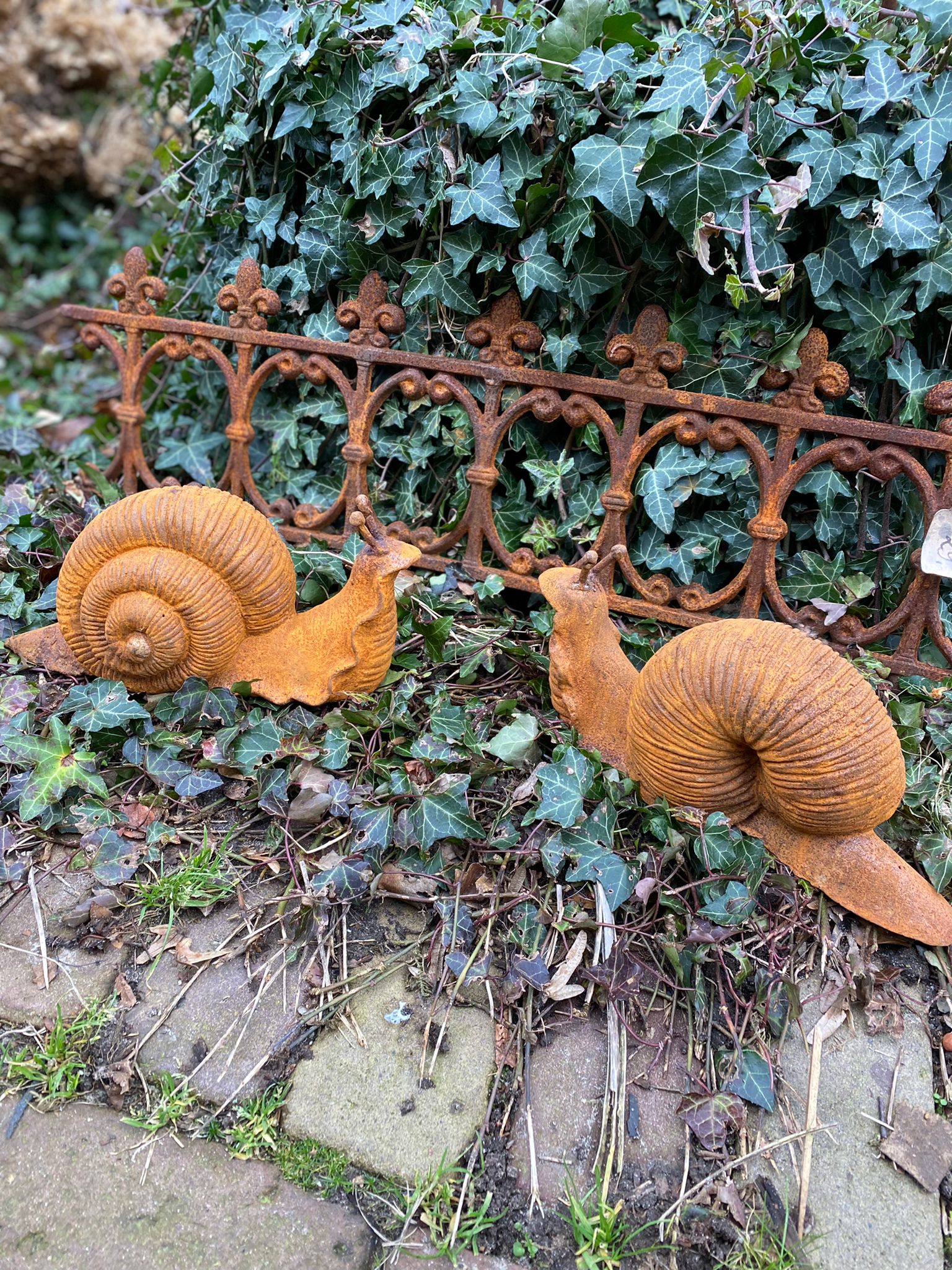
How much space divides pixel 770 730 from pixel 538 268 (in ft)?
4.64

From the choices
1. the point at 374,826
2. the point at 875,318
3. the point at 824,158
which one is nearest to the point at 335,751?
the point at 374,826

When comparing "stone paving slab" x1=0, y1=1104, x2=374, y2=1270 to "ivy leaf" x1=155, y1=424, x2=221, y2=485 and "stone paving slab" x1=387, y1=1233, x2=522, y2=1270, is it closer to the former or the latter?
"stone paving slab" x1=387, y1=1233, x2=522, y2=1270

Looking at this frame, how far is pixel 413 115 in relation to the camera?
2.43m

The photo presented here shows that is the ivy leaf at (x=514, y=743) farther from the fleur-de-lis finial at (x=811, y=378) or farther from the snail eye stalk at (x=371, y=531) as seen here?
the fleur-de-lis finial at (x=811, y=378)

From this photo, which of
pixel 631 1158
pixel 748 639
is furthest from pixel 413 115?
pixel 631 1158

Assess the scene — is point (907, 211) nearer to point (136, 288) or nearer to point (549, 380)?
point (549, 380)

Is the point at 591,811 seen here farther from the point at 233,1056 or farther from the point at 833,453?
the point at 833,453

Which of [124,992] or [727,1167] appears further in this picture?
[124,992]

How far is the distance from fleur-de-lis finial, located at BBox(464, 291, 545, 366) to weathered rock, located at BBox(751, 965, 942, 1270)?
179 cm

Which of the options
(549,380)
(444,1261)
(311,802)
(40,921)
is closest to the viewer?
(444,1261)

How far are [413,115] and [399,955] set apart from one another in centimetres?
221

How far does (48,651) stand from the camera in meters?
2.36

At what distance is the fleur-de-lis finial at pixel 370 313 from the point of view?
8.57ft

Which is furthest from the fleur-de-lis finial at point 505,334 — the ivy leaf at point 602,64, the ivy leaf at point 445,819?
the ivy leaf at point 445,819
